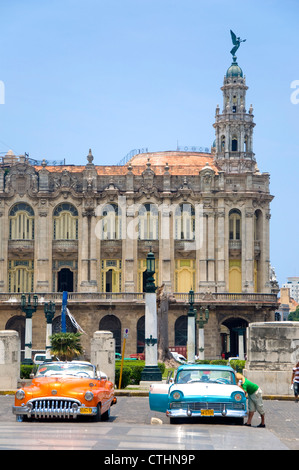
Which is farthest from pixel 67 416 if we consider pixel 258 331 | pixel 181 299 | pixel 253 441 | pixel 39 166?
pixel 39 166

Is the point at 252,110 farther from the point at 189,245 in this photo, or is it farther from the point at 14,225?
the point at 14,225

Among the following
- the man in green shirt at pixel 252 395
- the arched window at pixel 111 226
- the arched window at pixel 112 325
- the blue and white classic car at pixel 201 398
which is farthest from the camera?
the arched window at pixel 111 226

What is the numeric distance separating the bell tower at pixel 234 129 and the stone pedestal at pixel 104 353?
2002 inches

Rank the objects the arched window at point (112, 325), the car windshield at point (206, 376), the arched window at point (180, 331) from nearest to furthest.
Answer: the car windshield at point (206, 376) < the arched window at point (180, 331) < the arched window at point (112, 325)

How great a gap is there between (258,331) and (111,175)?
176ft

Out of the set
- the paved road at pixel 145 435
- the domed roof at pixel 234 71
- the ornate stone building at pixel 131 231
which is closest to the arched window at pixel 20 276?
the ornate stone building at pixel 131 231

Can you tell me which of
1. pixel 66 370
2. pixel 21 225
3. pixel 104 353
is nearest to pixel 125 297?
pixel 21 225

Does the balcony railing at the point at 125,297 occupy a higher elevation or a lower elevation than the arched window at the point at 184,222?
lower

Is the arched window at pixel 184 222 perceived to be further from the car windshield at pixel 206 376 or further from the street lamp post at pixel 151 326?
the car windshield at pixel 206 376

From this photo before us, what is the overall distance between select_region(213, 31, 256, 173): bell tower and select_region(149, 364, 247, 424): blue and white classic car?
212ft

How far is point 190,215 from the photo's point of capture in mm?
83062

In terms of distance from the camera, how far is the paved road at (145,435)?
15948 mm

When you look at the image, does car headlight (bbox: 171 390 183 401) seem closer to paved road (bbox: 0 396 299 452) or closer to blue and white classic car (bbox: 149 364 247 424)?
blue and white classic car (bbox: 149 364 247 424)

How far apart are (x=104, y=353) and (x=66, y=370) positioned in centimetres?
1309
